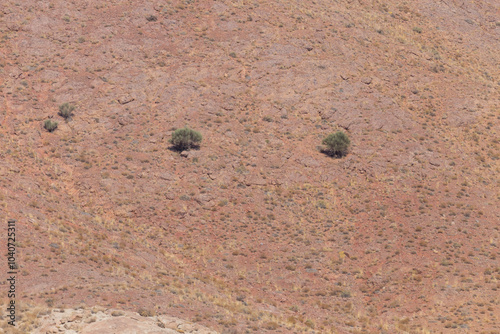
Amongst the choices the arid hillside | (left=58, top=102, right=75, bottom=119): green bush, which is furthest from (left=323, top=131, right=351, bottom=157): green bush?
(left=58, top=102, right=75, bottom=119): green bush

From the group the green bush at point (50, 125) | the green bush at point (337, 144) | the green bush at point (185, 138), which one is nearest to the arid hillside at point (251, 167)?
the green bush at point (50, 125)

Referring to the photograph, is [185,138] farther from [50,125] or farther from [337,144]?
[337,144]

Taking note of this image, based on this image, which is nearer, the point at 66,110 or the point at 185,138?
the point at 185,138

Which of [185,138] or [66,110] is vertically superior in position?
[185,138]

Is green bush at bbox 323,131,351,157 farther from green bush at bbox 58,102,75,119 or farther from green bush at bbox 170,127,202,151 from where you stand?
green bush at bbox 58,102,75,119

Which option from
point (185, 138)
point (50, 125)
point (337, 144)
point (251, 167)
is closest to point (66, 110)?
point (50, 125)

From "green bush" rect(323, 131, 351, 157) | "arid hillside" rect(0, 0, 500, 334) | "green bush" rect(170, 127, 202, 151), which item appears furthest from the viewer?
"green bush" rect(323, 131, 351, 157)
